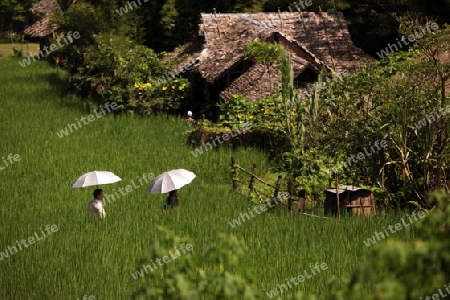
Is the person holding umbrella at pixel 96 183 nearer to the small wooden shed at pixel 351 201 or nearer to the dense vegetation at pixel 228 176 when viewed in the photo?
the dense vegetation at pixel 228 176

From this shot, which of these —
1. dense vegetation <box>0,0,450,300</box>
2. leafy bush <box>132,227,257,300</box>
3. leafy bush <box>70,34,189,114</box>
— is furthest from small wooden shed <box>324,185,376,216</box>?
leafy bush <box>70,34,189,114</box>

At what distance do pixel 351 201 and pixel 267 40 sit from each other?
12.7 m

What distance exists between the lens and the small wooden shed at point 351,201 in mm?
13000

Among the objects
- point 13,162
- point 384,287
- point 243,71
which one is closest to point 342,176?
point 13,162

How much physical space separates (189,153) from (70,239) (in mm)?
7918

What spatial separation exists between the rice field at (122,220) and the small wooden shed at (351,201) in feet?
2.54

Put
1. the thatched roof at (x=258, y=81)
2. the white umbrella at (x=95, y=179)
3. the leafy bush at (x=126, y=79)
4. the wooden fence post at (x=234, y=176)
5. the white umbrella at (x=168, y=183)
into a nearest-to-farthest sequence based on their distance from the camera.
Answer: the white umbrella at (x=168, y=183) → the white umbrella at (x=95, y=179) → the wooden fence post at (x=234, y=176) → the thatched roof at (x=258, y=81) → the leafy bush at (x=126, y=79)

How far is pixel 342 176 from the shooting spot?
15023 millimetres

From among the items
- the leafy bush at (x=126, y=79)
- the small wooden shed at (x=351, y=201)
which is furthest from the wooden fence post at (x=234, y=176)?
the leafy bush at (x=126, y=79)

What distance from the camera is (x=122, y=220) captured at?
12391 millimetres

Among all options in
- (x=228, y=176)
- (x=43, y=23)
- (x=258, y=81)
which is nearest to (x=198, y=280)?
(x=228, y=176)

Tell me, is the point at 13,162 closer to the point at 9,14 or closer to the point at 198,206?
the point at 198,206

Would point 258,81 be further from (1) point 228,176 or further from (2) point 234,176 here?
(2) point 234,176

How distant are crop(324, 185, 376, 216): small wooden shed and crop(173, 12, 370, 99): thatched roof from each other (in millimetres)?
9942
